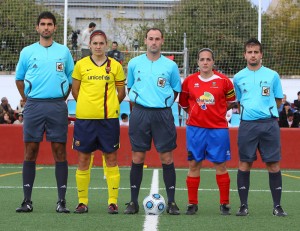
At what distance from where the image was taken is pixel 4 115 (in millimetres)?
22172

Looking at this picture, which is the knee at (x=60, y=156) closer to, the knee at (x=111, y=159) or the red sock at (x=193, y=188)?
the knee at (x=111, y=159)

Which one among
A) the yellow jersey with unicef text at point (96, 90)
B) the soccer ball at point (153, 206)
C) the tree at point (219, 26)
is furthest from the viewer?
the tree at point (219, 26)

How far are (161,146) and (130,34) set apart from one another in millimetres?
17384

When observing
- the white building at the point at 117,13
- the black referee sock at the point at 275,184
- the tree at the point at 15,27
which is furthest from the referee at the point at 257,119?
the white building at the point at 117,13

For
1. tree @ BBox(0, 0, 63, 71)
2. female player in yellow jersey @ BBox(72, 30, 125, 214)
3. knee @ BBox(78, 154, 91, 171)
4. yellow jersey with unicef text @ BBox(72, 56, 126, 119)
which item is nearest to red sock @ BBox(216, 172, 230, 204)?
female player in yellow jersey @ BBox(72, 30, 125, 214)

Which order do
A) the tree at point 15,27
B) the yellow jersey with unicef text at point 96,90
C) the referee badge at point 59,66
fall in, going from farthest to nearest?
the tree at point 15,27, the referee badge at point 59,66, the yellow jersey with unicef text at point 96,90

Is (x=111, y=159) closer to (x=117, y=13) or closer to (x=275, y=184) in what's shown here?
(x=275, y=184)

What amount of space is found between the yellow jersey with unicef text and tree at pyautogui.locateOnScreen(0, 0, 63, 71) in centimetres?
1322

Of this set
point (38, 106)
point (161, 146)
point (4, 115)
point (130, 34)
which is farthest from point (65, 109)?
point (130, 34)

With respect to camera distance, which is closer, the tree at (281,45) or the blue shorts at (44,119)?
the blue shorts at (44,119)

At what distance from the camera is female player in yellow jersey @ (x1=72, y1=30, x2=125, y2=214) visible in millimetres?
9961

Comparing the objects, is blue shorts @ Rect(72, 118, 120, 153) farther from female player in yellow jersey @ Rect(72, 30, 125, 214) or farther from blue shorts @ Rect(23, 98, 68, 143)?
blue shorts @ Rect(23, 98, 68, 143)

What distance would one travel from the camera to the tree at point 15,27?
2319 centimetres

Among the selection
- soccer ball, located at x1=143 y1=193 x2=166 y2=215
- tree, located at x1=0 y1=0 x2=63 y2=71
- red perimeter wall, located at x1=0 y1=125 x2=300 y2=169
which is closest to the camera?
soccer ball, located at x1=143 y1=193 x2=166 y2=215
